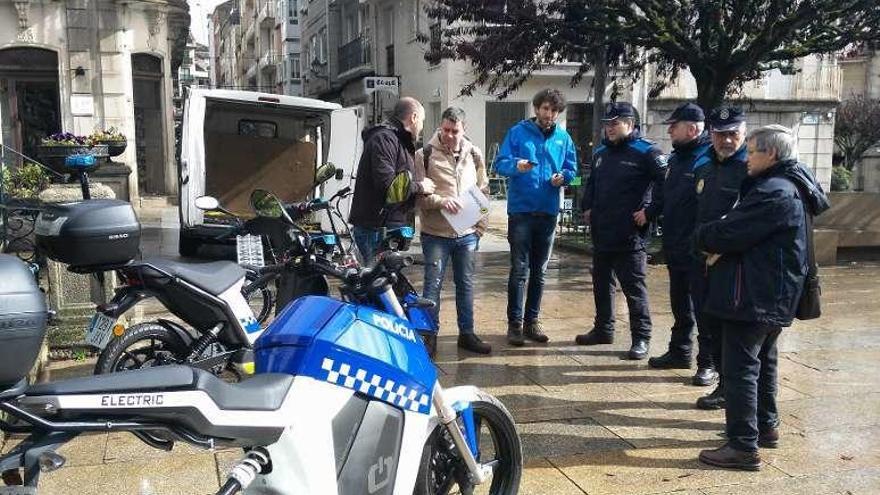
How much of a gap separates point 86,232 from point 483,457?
1.96m

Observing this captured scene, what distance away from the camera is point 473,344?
5.89 meters

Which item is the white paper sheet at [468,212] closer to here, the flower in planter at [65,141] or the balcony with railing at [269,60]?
the flower in planter at [65,141]

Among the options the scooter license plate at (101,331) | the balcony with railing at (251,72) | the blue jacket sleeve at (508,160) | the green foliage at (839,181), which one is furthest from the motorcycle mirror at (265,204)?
the balcony with railing at (251,72)

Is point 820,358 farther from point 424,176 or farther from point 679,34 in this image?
point 679,34

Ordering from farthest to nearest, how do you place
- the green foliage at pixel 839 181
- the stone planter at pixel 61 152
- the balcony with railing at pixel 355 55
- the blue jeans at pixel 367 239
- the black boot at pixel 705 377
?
1. the green foliage at pixel 839 181
2. the balcony with railing at pixel 355 55
3. the stone planter at pixel 61 152
4. the blue jeans at pixel 367 239
5. the black boot at pixel 705 377

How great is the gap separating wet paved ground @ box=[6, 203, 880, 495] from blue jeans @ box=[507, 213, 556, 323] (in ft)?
1.35

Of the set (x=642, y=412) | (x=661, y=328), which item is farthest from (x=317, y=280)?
(x=661, y=328)

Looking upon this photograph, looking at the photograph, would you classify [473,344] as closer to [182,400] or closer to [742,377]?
[742,377]

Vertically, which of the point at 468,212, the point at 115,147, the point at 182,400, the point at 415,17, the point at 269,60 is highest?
the point at 269,60

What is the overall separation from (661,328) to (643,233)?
1449 mm

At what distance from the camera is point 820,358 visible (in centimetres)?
591

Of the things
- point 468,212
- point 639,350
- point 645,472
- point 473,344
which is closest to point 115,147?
point 468,212

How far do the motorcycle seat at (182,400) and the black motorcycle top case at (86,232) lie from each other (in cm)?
131

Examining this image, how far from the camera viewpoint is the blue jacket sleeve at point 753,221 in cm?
368
